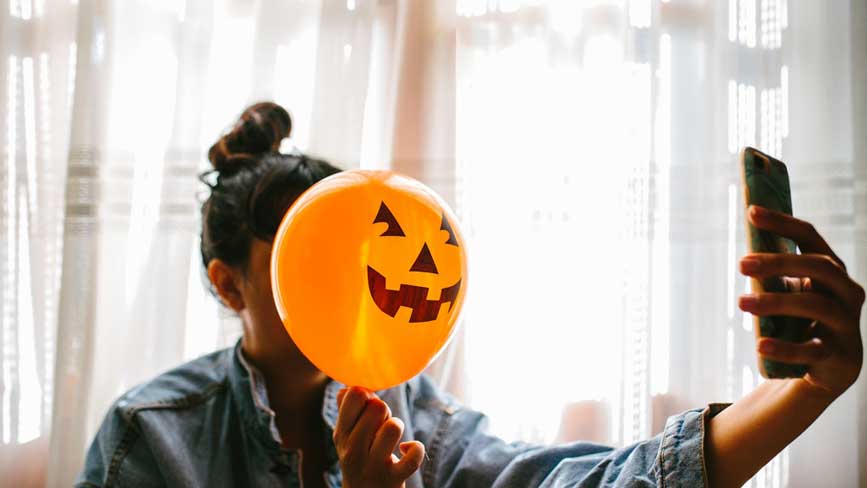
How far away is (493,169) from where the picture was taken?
1244 mm

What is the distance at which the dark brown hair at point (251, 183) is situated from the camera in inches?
37.2

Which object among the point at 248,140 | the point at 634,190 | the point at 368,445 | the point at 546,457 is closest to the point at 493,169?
the point at 634,190

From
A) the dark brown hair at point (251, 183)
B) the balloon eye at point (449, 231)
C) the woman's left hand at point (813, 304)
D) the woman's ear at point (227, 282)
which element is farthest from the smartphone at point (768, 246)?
the woman's ear at point (227, 282)

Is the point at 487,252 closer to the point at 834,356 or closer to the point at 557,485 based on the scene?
the point at 557,485

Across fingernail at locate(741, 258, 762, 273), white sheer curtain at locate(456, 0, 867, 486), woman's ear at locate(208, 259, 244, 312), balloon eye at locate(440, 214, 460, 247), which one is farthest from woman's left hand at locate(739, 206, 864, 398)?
woman's ear at locate(208, 259, 244, 312)

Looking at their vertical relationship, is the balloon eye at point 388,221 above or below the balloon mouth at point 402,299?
above

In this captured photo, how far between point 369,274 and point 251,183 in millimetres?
378

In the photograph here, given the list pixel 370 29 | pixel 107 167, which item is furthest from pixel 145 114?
pixel 370 29

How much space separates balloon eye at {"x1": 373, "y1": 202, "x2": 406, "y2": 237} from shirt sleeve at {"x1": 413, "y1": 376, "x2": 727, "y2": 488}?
1.16 feet

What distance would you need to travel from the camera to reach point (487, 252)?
1245 mm

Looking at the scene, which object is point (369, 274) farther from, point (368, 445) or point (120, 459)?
point (120, 459)

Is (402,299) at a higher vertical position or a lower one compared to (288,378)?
higher

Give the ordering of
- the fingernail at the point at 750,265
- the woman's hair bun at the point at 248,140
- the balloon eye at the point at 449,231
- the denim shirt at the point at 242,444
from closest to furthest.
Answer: the fingernail at the point at 750,265
the balloon eye at the point at 449,231
the denim shirt at the point at 242,444
the woman's hair bun at the point at 248,140

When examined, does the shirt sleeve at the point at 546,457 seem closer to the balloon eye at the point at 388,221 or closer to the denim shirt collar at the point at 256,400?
the denim shirt collar at the point at 256,400
